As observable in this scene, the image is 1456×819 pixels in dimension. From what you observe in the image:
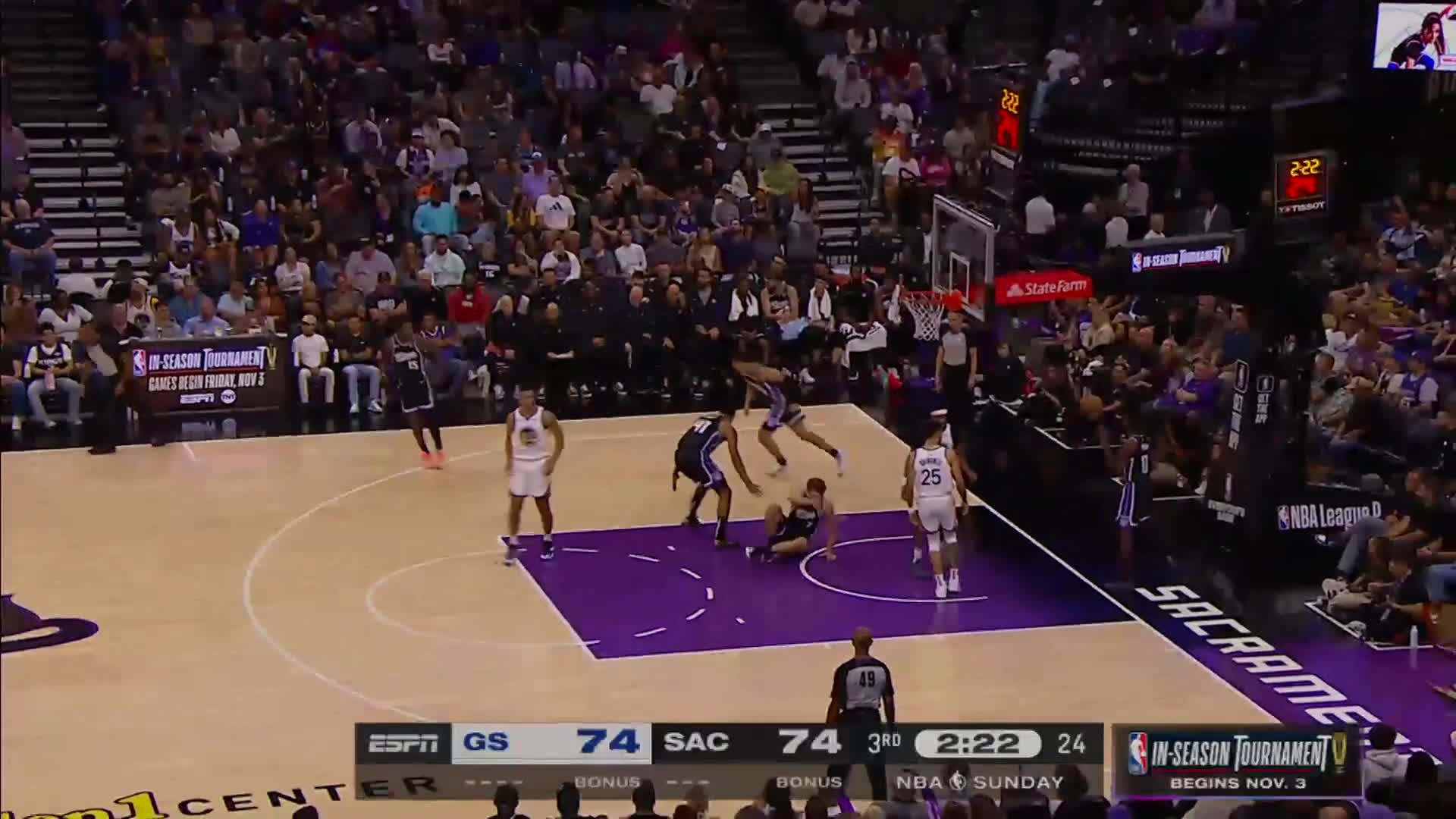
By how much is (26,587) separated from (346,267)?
7926mm

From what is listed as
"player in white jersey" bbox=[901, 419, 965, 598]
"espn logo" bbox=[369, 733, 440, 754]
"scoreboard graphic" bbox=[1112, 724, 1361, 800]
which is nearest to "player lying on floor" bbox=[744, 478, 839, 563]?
"player in white jersey" bbox=[901, 419, 965, 598]

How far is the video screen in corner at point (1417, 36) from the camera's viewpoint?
24.2 meters

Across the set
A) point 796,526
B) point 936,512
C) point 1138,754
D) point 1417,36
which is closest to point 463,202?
point 796,526

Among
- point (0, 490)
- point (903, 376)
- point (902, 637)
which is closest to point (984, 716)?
point (902, 637)

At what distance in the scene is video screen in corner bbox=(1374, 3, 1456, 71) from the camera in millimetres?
24156

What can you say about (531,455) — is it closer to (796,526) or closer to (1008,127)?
(796,526)

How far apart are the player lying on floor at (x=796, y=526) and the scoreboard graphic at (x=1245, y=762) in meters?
7.48

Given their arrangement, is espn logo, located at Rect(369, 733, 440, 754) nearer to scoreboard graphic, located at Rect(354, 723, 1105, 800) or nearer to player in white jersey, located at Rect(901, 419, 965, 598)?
scoreboard graphic, located at Rect(354, 723, 1105, 800)

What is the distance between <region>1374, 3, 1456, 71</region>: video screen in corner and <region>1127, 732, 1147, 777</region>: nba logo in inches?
635

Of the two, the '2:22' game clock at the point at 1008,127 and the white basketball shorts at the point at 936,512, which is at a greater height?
the '2:22' game clock at the point at 1008,127

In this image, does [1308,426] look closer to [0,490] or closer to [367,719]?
[367,719]

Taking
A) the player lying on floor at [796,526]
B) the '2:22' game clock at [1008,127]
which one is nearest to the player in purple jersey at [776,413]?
the player lying on floor at [796,526]

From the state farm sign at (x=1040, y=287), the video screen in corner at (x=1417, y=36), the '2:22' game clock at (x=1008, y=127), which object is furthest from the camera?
the '2:22' game clock at (x=1008, y=127)

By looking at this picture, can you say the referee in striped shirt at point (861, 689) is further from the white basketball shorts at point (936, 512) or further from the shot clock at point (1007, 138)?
the shot clock at point (1007, 138)
